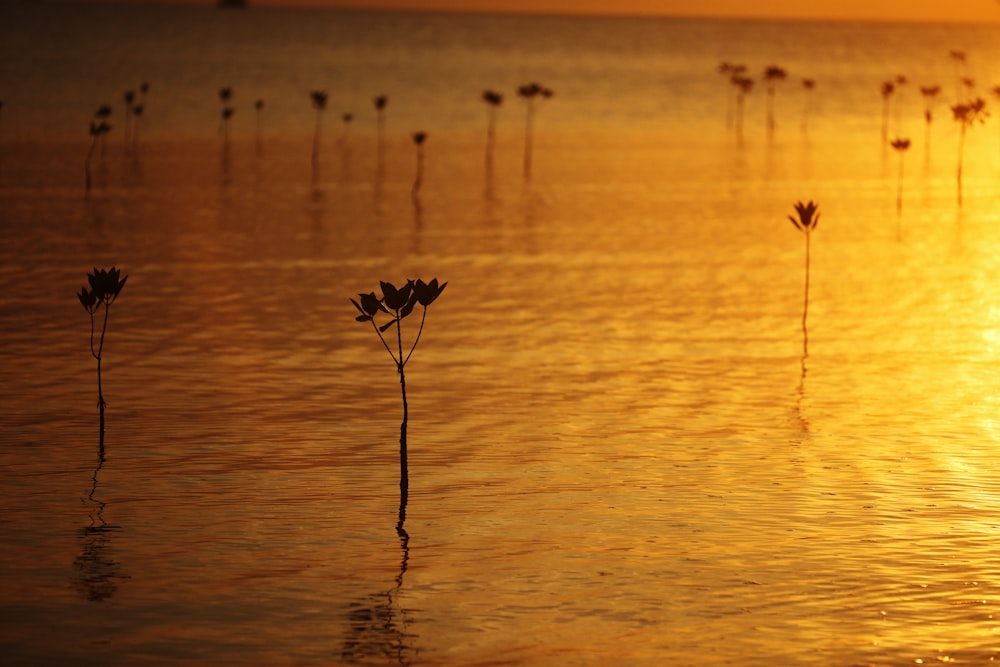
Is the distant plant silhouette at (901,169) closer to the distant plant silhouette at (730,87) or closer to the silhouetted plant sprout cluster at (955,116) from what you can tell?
the silhouetted plant sprout cluster at (955,116)

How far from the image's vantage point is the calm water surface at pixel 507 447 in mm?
12281

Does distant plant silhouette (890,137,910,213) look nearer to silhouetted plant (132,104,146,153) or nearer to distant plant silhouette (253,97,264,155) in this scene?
distant plant silhouette (253,97,264,155)

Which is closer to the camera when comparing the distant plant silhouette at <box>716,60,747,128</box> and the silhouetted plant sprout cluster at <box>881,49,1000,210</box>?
the silhouetted plant sprout cluster at <box>881,49,1000,210</box>

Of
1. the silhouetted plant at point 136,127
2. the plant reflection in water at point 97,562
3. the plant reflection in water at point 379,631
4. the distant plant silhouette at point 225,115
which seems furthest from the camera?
the silhouetted plant at point 136,127

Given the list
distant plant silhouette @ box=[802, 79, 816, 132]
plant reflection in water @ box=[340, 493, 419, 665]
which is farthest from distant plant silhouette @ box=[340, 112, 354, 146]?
plant reflection in water @ box=[340, 493, 419, 665]

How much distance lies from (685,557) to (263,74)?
→ 12125 cm

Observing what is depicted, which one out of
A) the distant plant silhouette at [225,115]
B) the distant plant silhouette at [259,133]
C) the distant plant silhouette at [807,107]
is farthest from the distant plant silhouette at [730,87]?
the distant plant silhouette at [225,115]

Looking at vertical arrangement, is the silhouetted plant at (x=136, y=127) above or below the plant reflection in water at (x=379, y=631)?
above

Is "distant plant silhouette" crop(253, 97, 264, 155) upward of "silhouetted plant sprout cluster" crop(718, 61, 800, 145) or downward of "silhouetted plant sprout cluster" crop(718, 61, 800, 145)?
downward

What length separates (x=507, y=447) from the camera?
18.0 m

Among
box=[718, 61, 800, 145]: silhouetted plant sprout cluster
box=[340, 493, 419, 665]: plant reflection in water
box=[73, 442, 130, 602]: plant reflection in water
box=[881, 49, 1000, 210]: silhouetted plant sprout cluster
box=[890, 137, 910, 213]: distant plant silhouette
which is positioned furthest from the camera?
box=[718, 61, 800, 145]: silhouetted plant sprout cluster

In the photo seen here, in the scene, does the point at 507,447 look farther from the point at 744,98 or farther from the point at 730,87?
the point at 730,87

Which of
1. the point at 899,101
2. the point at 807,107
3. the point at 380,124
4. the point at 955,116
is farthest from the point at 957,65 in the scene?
the point at 955,116

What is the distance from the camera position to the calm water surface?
12281mm
